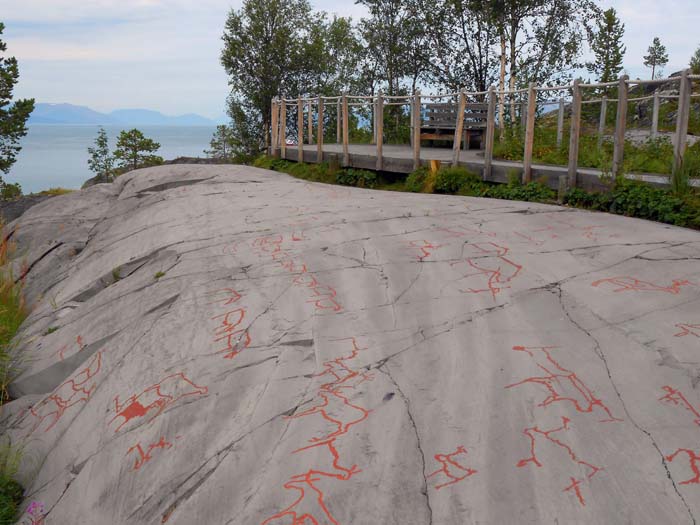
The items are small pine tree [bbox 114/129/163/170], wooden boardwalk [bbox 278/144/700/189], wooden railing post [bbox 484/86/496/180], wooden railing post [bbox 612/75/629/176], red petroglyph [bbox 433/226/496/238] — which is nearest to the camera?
red petroglyph [bbox 433/226/496/238]

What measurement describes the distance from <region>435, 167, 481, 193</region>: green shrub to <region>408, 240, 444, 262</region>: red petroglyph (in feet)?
14.4

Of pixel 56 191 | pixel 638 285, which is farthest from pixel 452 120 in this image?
pixel 56 191

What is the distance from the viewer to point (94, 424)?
5105 mm

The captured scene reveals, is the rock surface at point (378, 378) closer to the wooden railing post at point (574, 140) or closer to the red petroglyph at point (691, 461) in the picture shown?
the red petroglyph at point (691, 461)

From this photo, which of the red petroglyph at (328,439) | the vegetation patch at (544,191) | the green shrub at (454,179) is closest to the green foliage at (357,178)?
the vegetation patch at (544,191)

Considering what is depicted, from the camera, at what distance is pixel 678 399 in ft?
13.3

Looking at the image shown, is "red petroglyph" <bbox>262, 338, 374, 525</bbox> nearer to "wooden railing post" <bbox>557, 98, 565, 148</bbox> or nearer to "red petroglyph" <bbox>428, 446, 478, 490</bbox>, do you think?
"red petroglyph" <bbox>428, 446, 478, 490</bbox>

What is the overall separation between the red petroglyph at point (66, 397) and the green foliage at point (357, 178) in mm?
8597

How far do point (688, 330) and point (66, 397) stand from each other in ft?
16.4

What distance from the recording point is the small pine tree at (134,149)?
31.1 m

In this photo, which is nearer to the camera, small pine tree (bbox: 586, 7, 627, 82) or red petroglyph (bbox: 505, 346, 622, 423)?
red petroglyph (bbox: 505, 346, 622, 423)

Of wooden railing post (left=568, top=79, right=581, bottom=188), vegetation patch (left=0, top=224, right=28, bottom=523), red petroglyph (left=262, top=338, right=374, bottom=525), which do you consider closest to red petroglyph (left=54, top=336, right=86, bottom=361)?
vegetation patch (left=0, top=224, right=28, bottom=523)

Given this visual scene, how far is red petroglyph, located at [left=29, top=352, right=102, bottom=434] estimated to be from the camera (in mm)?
5664

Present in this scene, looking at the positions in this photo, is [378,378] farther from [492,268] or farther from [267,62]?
[267,62]
